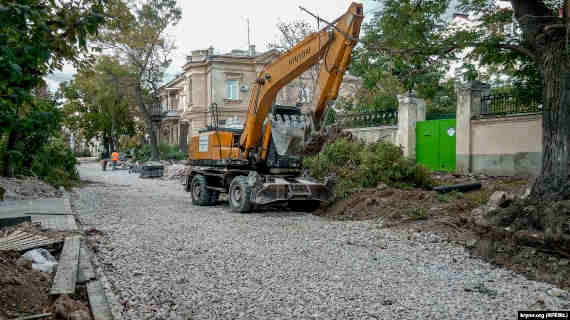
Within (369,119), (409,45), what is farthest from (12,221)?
(369,119)

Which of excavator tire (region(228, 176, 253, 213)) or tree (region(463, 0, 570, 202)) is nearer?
tree (region(463, 0, 570, 202))

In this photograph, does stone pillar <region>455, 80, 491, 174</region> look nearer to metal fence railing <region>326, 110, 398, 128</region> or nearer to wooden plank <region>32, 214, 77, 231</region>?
metal fence railing <region>326, 110, 398, 128</region>

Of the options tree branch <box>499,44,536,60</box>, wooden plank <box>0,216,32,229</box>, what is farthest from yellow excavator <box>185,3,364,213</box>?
wooden plank <box>0,216,32,229</box>

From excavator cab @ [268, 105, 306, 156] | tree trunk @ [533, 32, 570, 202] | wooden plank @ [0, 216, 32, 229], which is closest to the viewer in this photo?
tree trunk @ [533, 32, 570, 202]

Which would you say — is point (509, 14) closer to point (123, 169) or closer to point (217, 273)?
point (217, 273)

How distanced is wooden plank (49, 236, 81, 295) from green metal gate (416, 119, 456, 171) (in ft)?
39.3

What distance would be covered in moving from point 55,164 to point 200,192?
31.2 ft

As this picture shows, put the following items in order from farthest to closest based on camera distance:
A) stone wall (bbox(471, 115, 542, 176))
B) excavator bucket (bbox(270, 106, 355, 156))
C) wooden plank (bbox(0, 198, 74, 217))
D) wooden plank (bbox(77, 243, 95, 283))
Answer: stone wall (bbox(471, 115, 542, 176)) < excavator bucket (bbox(270, 106, 355, 156)) < wooden plank (bbox(0, 198, 74, 217)) < wooden plank (bbox(77, 243, 95, 283))

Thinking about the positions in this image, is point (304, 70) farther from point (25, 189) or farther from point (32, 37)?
point (25, 189)

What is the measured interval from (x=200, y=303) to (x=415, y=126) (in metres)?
12.6

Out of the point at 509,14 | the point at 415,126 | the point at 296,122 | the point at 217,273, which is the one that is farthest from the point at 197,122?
the point at 217,273

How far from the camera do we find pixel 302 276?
5.00 m

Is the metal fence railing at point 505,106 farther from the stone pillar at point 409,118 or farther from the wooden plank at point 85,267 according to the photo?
the wooden plank at point 85,267

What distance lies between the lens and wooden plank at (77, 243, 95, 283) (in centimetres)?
461
